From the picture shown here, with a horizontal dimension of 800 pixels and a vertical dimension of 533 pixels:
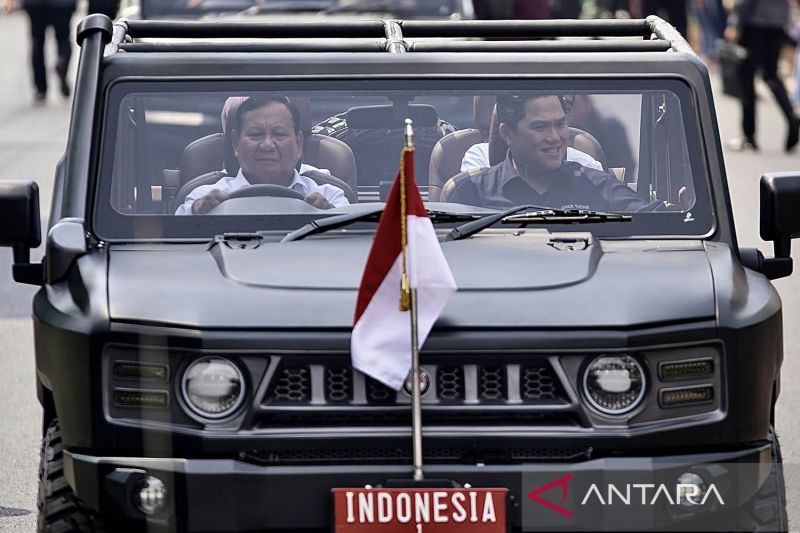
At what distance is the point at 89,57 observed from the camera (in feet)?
18.3

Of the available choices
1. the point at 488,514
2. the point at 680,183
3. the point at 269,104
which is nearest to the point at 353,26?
the point at 269,104

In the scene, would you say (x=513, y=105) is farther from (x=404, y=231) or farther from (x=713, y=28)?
(x=713, y=28)

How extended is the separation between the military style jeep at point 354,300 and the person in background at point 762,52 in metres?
11.4

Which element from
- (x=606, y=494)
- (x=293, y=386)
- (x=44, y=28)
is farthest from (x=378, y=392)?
(x=44, y=28)

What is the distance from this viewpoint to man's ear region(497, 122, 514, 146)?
5.61m

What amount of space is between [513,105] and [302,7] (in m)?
8.78

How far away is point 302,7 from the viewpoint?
14164 mm

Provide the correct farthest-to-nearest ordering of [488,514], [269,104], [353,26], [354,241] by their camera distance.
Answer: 1. [353,26]
2. [269,104]
3. [354,241]
4. [488,514]

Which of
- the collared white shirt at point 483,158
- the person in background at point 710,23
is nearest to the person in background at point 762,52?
the person in background at point 710,23

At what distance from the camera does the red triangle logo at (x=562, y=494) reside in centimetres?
456

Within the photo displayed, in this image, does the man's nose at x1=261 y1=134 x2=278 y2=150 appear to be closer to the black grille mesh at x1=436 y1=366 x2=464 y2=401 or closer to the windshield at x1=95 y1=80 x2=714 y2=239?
the windshield at x1=95 y1=80 x2=714 y2=239

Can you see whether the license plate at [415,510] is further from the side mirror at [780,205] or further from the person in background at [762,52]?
the person in background at [762,52]

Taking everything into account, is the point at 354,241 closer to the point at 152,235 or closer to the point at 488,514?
the point at 152,235

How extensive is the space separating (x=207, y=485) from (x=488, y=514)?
732 mm
